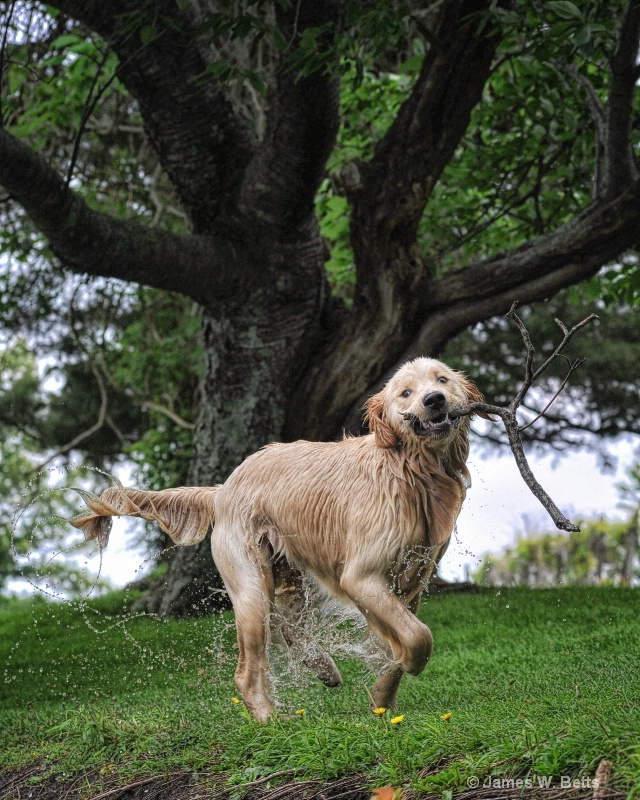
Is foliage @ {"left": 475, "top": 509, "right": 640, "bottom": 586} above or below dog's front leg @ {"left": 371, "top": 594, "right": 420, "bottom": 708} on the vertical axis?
above

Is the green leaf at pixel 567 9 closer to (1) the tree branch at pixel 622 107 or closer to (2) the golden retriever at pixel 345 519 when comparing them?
(1) the tree branch at pixel 622 107

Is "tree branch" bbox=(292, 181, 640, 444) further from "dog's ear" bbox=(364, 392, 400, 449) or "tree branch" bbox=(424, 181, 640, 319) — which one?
"dog's ear" bbox=(364, 392, 400, 449)

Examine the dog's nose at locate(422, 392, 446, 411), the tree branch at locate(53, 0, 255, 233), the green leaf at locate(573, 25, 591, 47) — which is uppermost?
the tree branch at locate(53, 0, 255, 233)

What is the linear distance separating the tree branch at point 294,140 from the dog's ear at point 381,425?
421 centimetres

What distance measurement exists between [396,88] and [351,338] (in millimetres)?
3307

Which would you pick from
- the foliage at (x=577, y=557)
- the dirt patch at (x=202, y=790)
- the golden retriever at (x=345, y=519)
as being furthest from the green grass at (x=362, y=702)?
the foliage at (x=577, y=557)

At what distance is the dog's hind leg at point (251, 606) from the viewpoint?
5.21 metres

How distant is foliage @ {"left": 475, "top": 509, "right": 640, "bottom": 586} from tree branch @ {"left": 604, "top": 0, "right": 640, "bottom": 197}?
7.18m

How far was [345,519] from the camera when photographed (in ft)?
16.9

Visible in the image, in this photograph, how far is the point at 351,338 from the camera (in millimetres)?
9219

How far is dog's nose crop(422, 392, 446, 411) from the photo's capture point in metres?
4.65

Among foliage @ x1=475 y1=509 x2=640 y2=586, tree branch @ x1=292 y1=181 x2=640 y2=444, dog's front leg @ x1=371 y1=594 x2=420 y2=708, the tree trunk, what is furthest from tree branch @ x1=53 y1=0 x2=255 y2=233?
foliage @ x1=475 y1=509 x2=640 y2=586

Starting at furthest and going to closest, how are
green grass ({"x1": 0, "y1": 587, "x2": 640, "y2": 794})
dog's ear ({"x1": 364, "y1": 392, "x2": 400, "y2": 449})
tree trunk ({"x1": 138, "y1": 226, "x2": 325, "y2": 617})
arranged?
1. tree trunk ({"x1": 138, "y1": 226, "x2": 325, "y2": 617})
2. dog's ear ({"x1": 364, "y1": 392, "x2": 400, "y2": 449})
3. green grass ({"x1": 0, "y1": 587, "x2": 640, "y2": 794})

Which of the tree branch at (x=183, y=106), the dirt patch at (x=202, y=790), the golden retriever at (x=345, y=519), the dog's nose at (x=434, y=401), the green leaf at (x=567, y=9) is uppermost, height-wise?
the tree branch at (x=183, y=106)
